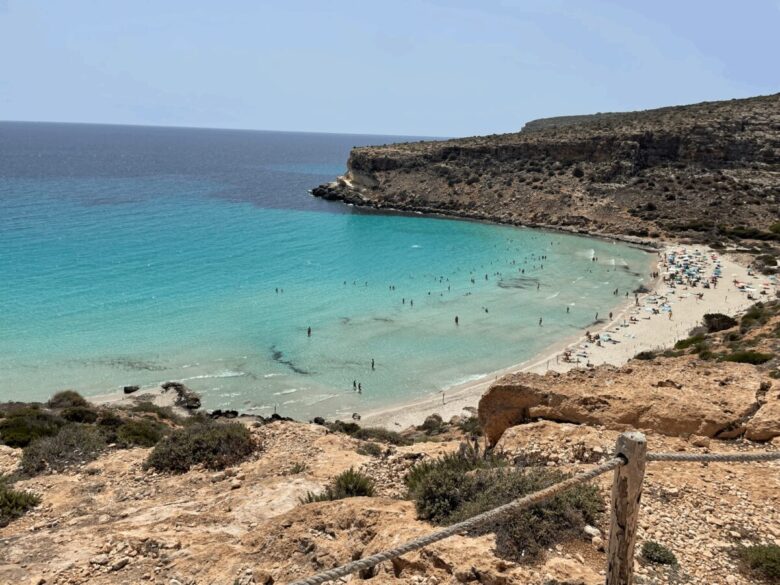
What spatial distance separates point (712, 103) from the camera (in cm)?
8025

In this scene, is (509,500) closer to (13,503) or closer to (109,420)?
(13,503)

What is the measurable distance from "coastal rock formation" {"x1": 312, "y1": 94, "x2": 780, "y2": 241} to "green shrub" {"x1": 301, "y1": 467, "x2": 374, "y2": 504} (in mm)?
58521

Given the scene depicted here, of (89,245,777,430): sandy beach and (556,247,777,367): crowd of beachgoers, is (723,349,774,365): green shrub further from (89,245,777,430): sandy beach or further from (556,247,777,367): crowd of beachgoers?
(556,247,777,367): crowd of beachgoers

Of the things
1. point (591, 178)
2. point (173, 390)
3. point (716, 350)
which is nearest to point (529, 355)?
point (716, 350)

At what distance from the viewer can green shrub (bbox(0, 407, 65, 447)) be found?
582 inches

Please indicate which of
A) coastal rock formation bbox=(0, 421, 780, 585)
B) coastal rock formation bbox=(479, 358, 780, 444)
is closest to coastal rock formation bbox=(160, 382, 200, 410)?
coastal rock formation bbox=(0, 421, 780, 585)

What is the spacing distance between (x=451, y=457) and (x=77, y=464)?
329 inches

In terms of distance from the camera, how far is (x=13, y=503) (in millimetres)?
9352

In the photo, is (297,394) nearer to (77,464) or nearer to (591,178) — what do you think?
(77,464)

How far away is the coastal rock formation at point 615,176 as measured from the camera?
61.5 m

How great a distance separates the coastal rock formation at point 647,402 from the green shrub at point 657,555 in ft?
12.3

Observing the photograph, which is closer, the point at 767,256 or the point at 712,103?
the point at 767,256

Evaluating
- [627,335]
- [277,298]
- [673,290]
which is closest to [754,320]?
[627,335]

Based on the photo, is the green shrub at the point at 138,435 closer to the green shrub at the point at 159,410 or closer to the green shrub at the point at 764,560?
the green shrub at the point at 159,410
